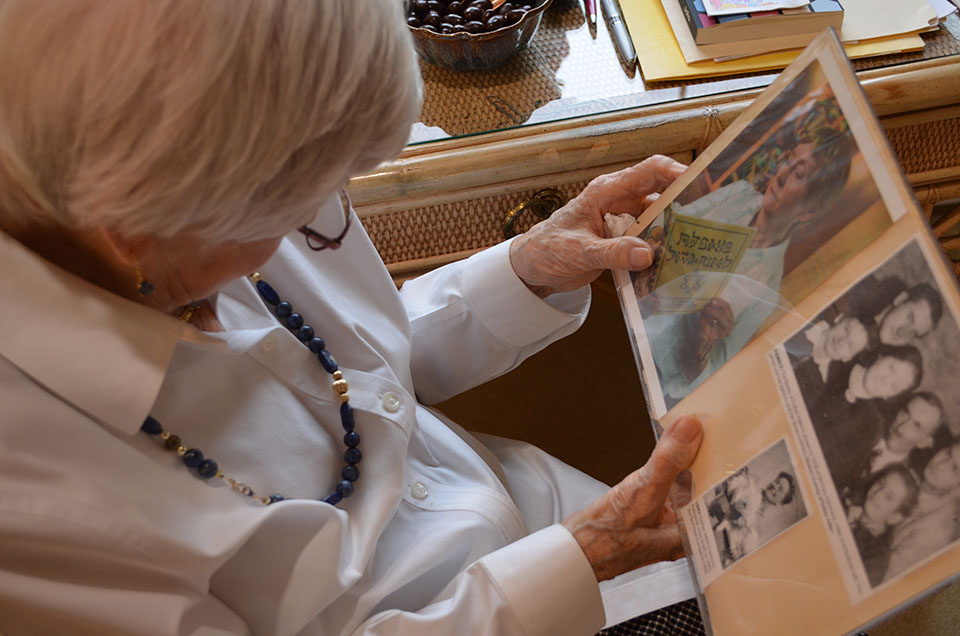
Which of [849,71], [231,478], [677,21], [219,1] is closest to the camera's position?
[219,1]

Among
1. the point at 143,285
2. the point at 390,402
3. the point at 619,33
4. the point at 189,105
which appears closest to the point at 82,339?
the point at 143,285

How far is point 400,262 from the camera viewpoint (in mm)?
1127

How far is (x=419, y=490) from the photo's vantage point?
801mm

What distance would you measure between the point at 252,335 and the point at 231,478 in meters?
0.13

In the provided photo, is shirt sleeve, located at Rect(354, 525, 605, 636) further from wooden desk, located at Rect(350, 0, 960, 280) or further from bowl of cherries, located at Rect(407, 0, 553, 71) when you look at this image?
bowl of cherries, located at Rect(407, 0, 553, 71)

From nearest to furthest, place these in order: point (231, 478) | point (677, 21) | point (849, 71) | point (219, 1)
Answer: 1. point (219, 1)
2. point (849, 71)
3. point (231, 478)
4. point (677, 21)

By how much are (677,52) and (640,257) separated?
455mm

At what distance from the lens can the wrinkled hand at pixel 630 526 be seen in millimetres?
679

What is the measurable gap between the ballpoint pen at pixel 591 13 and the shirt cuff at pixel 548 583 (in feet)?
2.61

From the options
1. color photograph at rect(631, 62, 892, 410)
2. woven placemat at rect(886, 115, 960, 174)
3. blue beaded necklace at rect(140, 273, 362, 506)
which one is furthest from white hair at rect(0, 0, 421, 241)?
woven placemat at rect(886, 115, 960, 174)

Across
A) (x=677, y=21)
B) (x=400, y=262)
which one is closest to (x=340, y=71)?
(x=400, y=262)

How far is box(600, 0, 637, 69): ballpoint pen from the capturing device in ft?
3.53

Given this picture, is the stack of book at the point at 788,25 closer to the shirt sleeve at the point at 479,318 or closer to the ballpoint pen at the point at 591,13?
the ballpoint pen at the point at 591,13

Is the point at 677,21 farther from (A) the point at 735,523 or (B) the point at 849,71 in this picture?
(A) the point at 735,523
